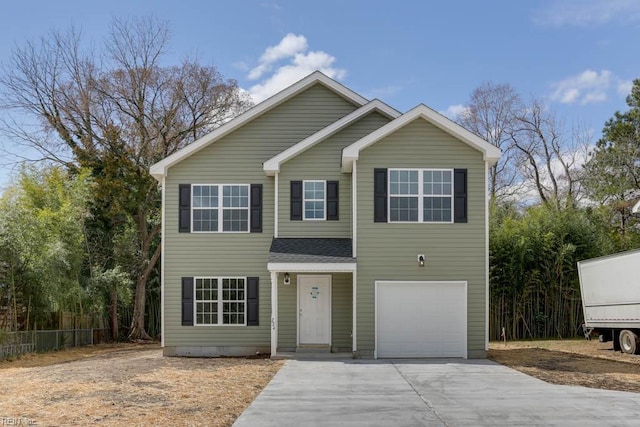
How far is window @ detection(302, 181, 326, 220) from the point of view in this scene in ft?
56.6

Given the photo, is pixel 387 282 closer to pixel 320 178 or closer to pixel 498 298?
pixel 320 178

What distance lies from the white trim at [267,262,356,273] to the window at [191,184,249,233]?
212 cm

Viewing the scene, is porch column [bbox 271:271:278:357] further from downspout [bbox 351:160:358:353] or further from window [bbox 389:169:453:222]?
window [bbox 389:169:453:222]

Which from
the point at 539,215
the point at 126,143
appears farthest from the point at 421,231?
the point at 126,143

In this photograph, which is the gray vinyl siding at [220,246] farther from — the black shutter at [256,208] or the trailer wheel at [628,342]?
Result: the trailer wheel at [628,342]

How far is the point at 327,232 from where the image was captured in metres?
17.2

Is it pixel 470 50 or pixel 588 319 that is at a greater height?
pixel 470 50

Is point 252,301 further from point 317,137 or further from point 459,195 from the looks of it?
point 459,195

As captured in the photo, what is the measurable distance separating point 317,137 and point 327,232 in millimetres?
2500

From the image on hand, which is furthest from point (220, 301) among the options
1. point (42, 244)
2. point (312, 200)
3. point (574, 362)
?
point (574, 362)

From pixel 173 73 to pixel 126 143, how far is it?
3.49 meters

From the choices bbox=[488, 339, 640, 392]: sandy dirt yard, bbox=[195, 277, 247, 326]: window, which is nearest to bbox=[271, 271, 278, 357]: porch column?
bbox=[195, 277, 247, 326]: window

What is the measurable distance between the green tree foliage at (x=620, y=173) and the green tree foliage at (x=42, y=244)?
61.8 ft

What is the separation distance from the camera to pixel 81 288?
2173 centimetres
